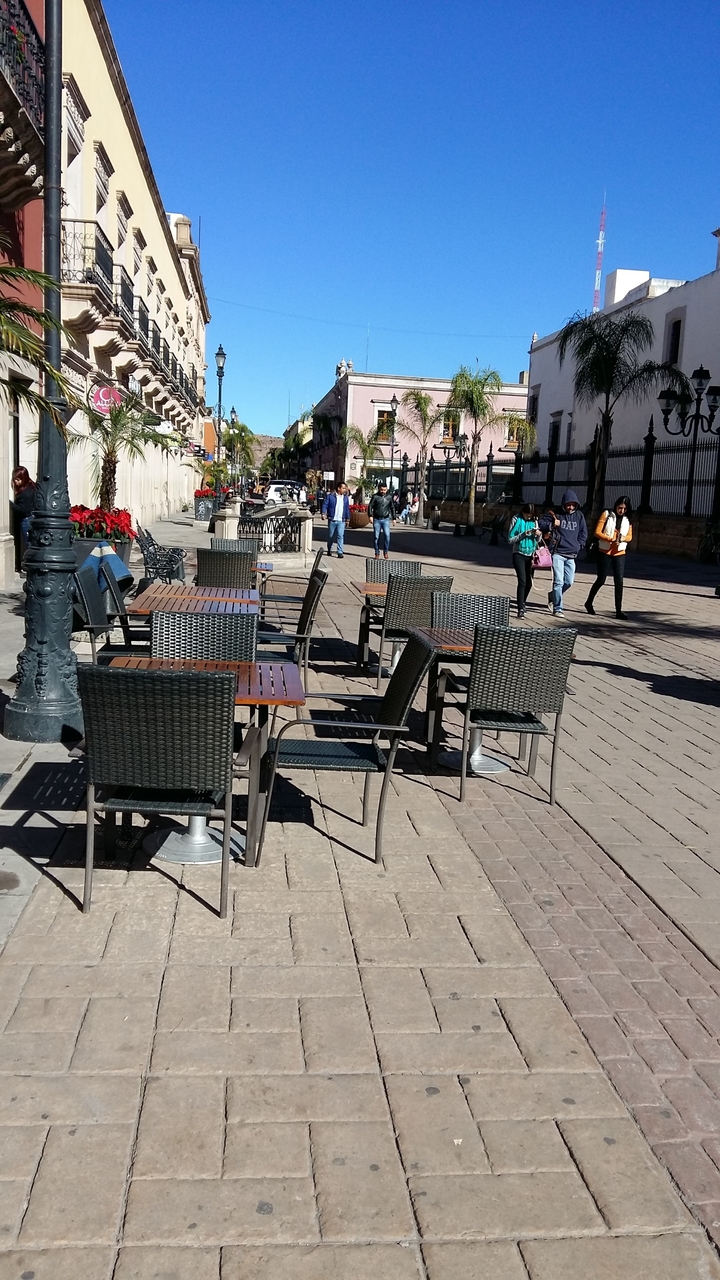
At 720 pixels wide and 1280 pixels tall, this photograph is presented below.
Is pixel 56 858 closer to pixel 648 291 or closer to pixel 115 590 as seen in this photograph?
pixel 115 590

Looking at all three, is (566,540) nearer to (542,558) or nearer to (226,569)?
(542,558)

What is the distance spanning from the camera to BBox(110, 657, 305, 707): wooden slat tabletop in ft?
14.5

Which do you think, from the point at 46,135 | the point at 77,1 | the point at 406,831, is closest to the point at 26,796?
the point at 406,831

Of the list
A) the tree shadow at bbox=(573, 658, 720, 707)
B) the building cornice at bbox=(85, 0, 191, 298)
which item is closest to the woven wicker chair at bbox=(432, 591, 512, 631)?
the tree shadow at bbox=(573, 658, 720, 707)

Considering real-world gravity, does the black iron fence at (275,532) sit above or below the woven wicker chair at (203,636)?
below

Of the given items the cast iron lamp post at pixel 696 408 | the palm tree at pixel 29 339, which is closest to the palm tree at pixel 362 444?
the cast iron lamp post at pixel 696 408

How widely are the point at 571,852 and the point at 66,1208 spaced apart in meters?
3.06

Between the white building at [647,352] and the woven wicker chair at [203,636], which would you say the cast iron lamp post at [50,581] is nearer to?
the woven wicker chair at [203,636]

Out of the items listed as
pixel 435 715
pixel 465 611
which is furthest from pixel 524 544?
pixel 435 715

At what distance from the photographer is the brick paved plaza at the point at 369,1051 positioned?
2.36 m

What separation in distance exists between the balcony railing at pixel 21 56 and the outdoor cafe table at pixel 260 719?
8891 mm

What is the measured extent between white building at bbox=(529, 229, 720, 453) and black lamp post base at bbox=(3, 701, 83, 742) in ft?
96.0

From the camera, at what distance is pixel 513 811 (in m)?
5.46

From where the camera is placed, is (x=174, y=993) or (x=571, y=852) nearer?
(x=174, y=993)
